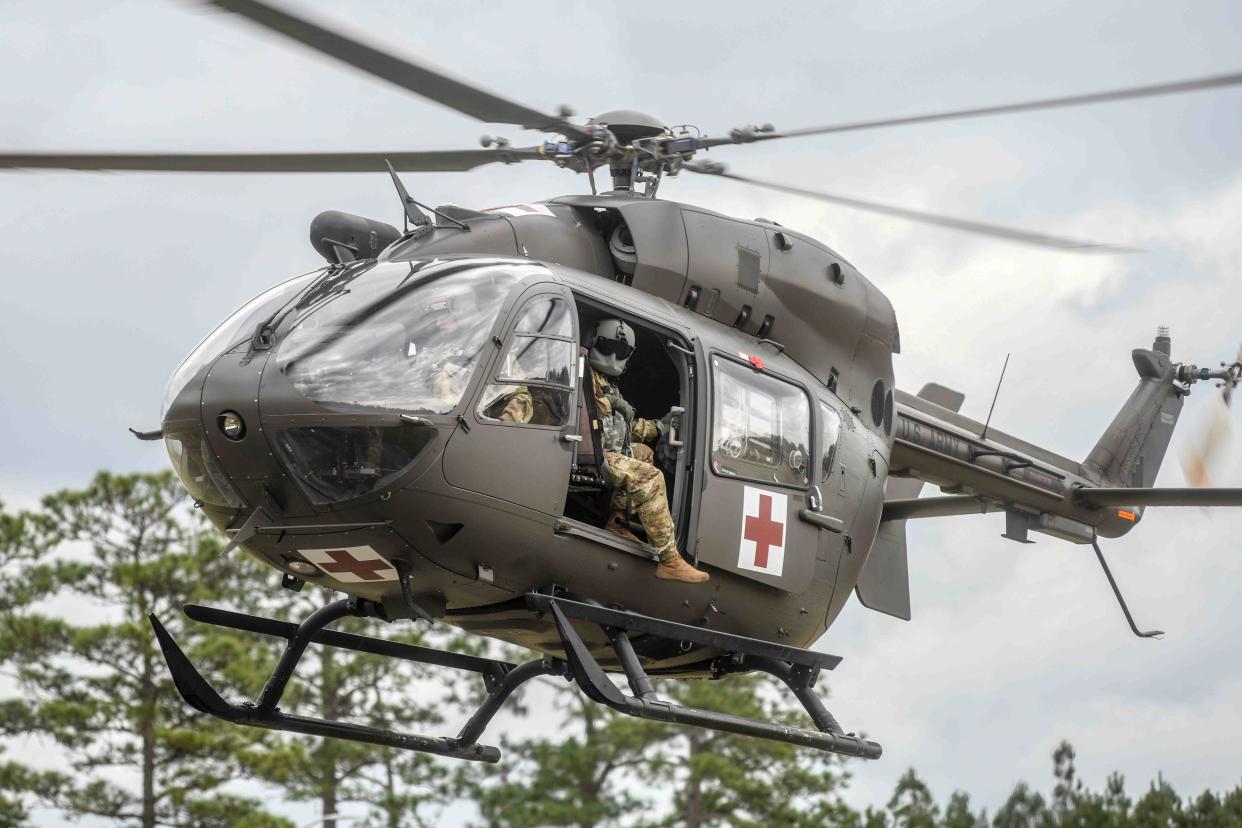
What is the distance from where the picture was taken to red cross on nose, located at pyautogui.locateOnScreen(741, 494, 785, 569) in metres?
9.50

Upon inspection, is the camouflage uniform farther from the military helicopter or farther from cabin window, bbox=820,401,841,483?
cabin window, bbox=820,401,841,483

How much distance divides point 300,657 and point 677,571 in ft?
7.39

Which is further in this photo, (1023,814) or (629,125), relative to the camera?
(1023,814)

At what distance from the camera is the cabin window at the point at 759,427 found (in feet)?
30.8

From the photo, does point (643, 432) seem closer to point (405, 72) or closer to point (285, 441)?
point (285, 441)

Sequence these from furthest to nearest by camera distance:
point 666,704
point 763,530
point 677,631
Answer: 1. point 763,530
2. point 677,631
3. point 666,704

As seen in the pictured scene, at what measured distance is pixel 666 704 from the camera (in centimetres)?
877

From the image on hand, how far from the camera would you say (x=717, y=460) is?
9.27 meters

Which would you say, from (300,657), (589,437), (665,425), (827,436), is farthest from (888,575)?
(300,657)

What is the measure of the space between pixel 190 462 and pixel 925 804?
2147 cm

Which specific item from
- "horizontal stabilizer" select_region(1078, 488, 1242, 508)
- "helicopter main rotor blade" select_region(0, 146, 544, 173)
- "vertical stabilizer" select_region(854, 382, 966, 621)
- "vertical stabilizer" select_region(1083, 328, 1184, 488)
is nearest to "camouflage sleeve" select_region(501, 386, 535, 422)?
"helicopter main rotor blade" select_region(0, 146, 544, 173)

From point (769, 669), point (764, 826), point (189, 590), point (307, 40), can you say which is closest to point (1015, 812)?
point (764, 826)

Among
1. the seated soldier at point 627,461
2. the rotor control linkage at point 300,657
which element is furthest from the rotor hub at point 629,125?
the rotor control linkage at point 300,657

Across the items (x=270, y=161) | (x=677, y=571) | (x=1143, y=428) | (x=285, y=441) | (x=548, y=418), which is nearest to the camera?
(x=285, y=441)
